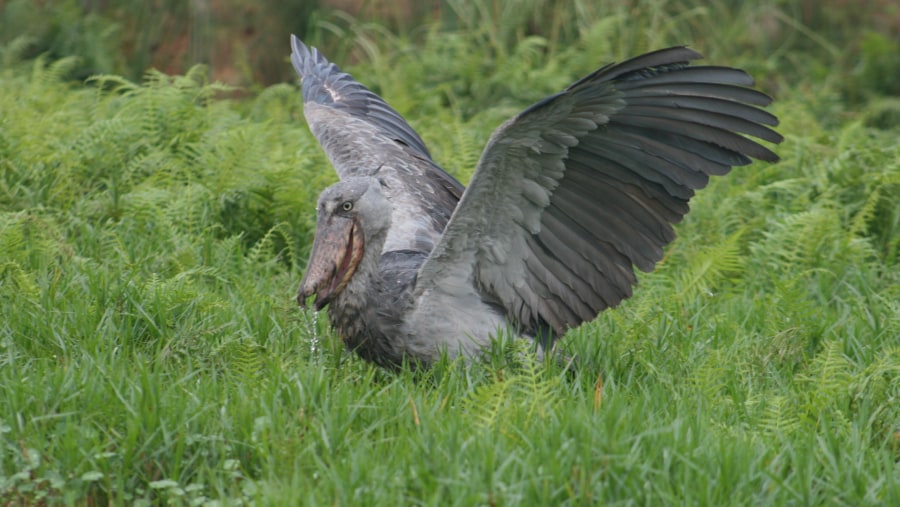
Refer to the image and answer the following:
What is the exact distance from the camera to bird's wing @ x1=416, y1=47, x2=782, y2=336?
421cm

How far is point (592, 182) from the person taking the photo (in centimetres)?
448

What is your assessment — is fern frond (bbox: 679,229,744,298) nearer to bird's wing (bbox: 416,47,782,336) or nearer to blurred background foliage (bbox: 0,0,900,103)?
bird's wing (bbox: 416,47,782,336)

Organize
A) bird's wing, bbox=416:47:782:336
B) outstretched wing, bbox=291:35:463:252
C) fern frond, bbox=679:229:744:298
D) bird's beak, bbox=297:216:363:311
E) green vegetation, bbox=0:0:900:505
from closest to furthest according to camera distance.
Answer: green vegetation, bbox=0:0:900:505 < bird's wing, bbox=416:47:782:336 < bird's beak, bbox=297:216:363:311 < outstretched wing, bbox=291:35:463:252 < fern frond, bbox=679:229:744:298

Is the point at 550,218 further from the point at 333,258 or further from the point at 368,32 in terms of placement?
the point at 368,32

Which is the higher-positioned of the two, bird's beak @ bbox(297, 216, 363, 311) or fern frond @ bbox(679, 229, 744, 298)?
fern frond @ bbox(679, 229, 744, 298)

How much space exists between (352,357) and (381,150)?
5.46 ft

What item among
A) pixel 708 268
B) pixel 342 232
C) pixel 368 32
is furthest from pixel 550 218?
pixel 368 32

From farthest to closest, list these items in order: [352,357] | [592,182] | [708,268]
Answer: [708,268]
[352,357]
[592,182]

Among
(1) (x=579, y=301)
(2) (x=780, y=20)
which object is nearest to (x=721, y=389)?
(1) (x=579, y=301)

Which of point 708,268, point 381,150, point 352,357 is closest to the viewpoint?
point 352,357

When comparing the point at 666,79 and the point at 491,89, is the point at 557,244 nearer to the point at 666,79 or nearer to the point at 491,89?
the point at 666,79

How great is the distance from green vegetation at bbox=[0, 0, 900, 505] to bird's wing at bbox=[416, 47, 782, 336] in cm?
33

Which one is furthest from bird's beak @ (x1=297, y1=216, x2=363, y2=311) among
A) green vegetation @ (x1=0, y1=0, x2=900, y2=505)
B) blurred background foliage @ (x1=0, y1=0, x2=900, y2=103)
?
blurred background foliage @ (x1=0, y1=0, x2=900, y2=103)

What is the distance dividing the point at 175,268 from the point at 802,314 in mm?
2951
